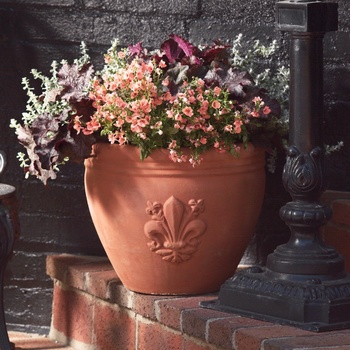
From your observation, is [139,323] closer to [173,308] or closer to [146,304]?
[146,304]


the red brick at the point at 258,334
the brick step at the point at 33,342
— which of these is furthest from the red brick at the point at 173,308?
the brick step at the point at 33,342

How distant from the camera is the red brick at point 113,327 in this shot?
360cm

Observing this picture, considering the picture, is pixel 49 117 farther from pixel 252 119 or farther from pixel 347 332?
pixel 347 332

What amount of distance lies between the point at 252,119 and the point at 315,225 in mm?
404

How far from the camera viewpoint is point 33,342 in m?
3.97

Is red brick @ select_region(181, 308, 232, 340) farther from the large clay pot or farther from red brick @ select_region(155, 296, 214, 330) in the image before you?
the large clay pot

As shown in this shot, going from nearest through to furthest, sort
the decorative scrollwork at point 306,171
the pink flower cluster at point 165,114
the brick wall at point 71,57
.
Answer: the decorative scrollwork at point 306,171 → the pink flower cluster at point 165,114 → the brick wall at point 71,57

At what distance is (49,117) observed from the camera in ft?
11.4

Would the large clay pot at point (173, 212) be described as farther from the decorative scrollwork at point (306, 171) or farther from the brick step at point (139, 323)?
the decorative scrollwork at point (306, 171)

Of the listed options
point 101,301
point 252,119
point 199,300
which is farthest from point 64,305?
point 252,119

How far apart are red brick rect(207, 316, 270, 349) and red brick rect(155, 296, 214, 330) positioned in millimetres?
172

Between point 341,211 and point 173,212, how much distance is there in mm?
578

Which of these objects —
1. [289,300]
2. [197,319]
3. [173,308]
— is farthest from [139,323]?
[289,300]

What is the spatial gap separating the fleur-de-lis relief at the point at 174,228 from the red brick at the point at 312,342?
0.53 meters
